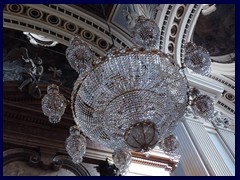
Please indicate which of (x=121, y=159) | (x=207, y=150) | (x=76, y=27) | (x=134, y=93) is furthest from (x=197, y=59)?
(x=76, y=27)

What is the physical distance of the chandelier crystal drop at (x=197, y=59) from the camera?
3.73 metres

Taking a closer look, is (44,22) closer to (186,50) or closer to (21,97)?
(21,97)

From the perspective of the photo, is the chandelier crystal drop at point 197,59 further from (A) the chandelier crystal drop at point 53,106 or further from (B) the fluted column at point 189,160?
(B) the fluted column at point 189,160

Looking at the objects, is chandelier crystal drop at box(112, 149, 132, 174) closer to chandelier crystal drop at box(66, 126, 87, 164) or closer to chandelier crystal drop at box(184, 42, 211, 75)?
chandelier crystal drop at box(66, 126, 87, 164)

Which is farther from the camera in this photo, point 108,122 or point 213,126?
point 213,126

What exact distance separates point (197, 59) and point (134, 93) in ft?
2.50

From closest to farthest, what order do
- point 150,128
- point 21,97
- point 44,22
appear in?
point 150,128
point 21,97
point 44,22

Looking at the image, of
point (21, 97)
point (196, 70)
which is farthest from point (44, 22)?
point (196, 70)

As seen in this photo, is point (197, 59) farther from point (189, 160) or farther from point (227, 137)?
point (227, 137)

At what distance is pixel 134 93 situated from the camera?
134 inches

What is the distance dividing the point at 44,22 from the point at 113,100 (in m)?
4.26

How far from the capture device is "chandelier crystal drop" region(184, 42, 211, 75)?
3.73 meters

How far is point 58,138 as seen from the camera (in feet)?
15.5

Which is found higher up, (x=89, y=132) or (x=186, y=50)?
(x=186, y=50)
